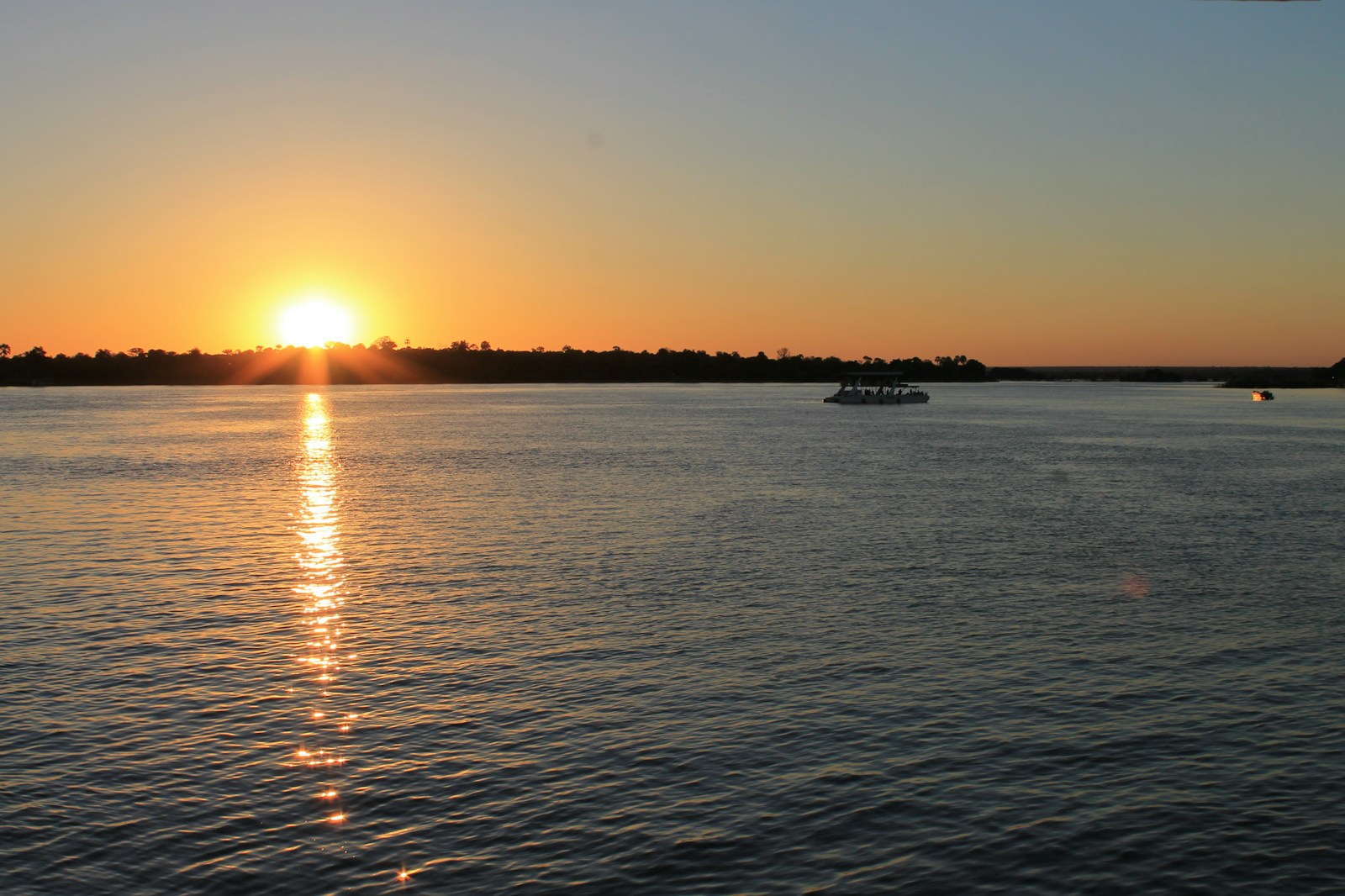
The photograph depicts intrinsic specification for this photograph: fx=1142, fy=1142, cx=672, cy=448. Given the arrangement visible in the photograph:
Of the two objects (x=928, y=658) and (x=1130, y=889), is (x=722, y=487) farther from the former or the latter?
(x=1130, y=889)

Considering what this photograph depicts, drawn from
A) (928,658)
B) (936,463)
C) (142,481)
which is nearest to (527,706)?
(928,658)

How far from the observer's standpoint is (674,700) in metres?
24.0

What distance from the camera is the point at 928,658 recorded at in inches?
1074

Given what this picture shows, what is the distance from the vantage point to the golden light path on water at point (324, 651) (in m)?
19.9

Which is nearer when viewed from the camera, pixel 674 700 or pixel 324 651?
pixel 674 700

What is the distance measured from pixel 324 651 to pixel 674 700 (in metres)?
9.71

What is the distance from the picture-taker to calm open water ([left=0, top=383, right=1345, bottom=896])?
651 inches

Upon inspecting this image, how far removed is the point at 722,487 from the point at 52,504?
36.3 metres

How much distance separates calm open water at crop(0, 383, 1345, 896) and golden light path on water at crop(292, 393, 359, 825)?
126mm

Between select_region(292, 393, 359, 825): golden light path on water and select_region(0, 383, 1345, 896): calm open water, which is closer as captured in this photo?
select_region(0, 383, 1345, 896): calm open water

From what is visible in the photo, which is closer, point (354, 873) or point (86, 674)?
point (354, 873)

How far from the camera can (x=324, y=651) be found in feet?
92.9

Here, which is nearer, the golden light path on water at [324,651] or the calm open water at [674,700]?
the calm open water at [674,700]

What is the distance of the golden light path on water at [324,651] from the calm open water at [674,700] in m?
0.13
